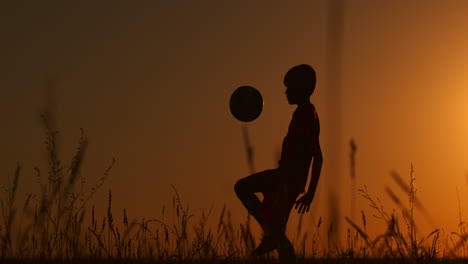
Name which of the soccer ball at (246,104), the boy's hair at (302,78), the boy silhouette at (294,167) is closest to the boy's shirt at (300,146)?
the boy silhouette at (294,167)

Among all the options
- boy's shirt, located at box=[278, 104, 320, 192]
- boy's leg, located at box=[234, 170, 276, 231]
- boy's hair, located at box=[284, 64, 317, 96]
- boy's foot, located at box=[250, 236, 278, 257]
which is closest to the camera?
boy's foot, located at box=[250, 236, 278, 257]

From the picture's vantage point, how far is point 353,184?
204 inches

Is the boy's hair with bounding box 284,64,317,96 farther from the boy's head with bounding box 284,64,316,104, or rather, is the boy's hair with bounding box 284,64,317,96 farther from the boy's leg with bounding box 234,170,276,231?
the boy's leg with bounding box 234,170,276,231

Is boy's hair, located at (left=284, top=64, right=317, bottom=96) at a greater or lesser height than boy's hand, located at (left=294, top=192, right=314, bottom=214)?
greater

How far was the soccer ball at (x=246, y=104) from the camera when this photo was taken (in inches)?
327

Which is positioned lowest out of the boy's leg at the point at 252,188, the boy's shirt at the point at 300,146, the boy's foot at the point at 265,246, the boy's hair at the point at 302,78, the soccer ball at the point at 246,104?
the boy's foot at the point at 265,246

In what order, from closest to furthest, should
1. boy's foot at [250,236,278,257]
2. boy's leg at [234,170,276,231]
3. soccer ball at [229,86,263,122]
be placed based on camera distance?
1. boy's foot at [250,236,278,257]
2. boy's leg at [234,170,276,231]
3. soccer ball at [229,86,263,122]

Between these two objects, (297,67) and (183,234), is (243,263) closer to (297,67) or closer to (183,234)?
(183,234)

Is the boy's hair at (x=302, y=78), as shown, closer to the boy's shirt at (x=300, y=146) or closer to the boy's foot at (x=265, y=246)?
the boy's shirt at (x=300, y=146)

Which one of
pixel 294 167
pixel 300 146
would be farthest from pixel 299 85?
pixel 294 167

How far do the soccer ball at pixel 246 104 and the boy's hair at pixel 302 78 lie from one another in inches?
36.8

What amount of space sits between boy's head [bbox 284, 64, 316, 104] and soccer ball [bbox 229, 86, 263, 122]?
0.97m

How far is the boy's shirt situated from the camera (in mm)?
7109

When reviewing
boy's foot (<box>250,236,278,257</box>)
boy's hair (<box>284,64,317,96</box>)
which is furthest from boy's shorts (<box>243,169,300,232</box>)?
boy's hair (<box>284,64,317,96</box>)
